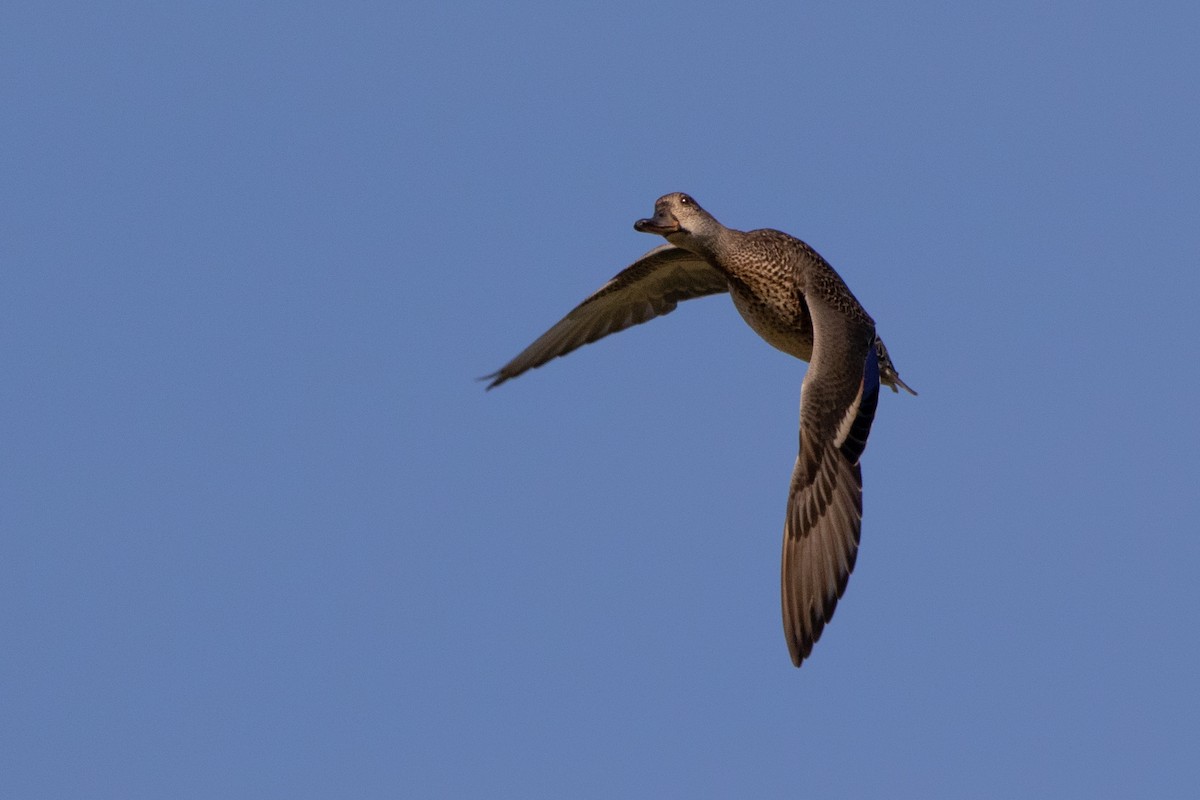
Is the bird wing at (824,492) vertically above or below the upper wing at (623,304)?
below

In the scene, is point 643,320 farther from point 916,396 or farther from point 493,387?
point 916,396

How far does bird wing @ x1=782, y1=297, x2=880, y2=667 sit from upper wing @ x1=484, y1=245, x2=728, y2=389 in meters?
2.36

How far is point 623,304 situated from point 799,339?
73.3 inches

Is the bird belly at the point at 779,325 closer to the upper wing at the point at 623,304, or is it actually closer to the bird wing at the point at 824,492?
the upper wing at the point at 623,304

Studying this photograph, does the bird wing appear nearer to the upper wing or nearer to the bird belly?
the bird belly

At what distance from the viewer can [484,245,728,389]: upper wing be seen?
14.5 metres

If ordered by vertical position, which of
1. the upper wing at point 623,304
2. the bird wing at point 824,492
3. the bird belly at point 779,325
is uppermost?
the upper wing at point 623,304

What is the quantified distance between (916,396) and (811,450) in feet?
9.16

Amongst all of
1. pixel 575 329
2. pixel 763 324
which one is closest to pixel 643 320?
pixel 575 329

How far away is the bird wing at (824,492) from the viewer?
11.5m

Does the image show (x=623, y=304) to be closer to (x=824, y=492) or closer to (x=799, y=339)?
(x=799, y=339)

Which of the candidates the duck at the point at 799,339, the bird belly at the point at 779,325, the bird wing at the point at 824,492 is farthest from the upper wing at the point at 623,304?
the bird wing at the point at 824,492

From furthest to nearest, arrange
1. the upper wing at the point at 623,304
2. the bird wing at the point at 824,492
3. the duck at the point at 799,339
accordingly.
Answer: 1. the upper wing at the point at 623,304
2. the duck at the point at 799,339
3. the bird wing at the point at 824,492

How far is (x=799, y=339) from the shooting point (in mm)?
13508
